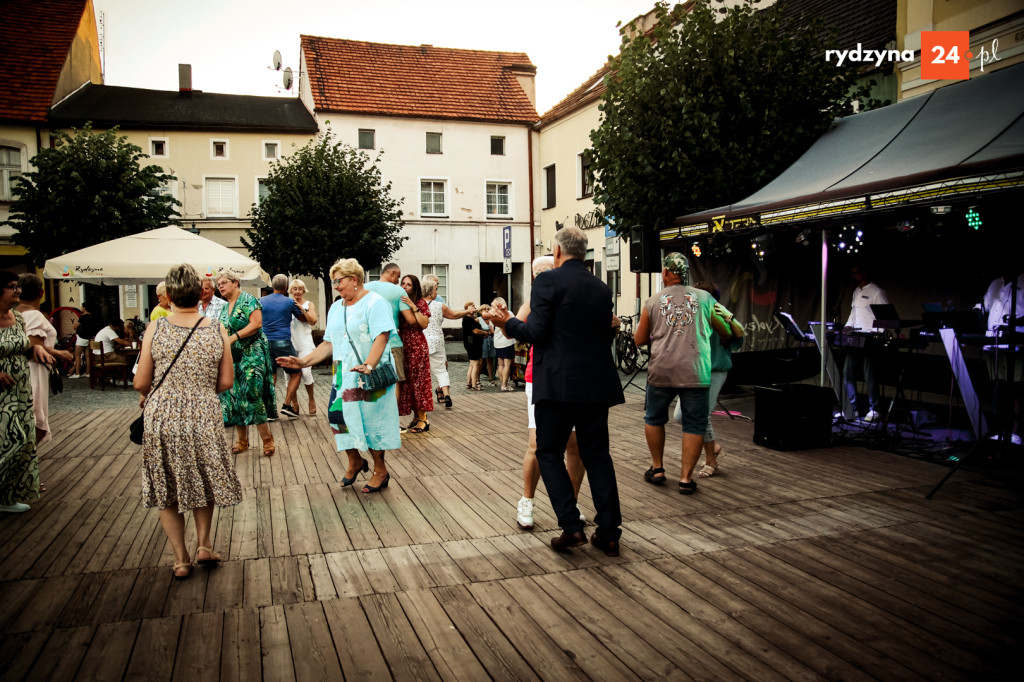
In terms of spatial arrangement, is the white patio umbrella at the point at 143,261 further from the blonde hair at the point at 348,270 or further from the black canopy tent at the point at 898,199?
the black canopy tent at the point at 898,199

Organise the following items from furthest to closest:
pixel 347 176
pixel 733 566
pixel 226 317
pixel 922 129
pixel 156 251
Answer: pixel 347 176 → pixel 156 251 → pixel 922 129 → pixel 226 317 → pixel 733 566

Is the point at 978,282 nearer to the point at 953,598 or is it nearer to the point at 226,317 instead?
the point at 953,598

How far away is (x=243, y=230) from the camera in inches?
1154

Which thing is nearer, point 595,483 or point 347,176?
point 595,483

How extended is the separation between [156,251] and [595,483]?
446 inches

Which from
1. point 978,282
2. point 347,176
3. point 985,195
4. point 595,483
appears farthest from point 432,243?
point 595,483

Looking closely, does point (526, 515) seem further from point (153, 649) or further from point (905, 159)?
point (905, 159)

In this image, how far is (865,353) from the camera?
9.16 meters

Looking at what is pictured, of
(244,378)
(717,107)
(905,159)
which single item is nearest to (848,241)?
(717,107)

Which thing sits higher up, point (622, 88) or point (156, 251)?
point (622, 88)

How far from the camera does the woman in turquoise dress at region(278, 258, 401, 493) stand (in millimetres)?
6094

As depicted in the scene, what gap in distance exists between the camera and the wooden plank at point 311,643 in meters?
3.21

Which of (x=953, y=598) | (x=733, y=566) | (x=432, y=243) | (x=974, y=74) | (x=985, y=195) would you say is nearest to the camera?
(x=953, y=598)

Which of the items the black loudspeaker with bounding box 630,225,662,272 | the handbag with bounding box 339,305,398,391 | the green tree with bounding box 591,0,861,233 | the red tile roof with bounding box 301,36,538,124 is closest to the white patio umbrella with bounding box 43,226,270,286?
the black loudspeaker with bounding box 630,225,662,272
